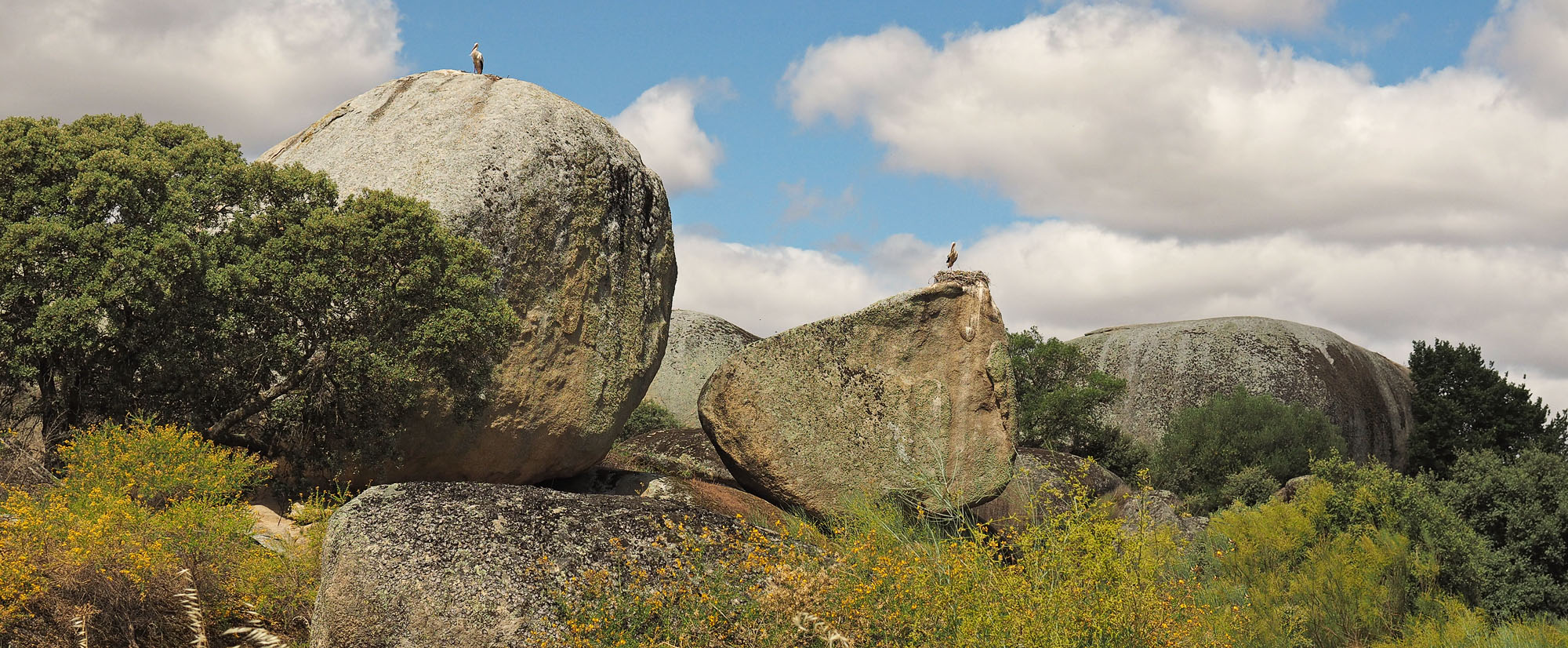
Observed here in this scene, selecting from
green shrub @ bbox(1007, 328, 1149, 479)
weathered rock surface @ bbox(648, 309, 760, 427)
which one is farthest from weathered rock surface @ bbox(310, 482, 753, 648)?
green shrub @ bbox(1007, 328, 1149, 479)

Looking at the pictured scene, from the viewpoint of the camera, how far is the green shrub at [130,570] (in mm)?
8570

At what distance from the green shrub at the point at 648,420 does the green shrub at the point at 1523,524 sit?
1897 cm

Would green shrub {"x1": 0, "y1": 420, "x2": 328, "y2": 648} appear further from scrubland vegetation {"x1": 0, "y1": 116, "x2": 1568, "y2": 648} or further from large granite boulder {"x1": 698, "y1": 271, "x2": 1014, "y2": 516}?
large granite boulder {"x1": 698, "y1": 271, "x2": 1014, "y2": 516}

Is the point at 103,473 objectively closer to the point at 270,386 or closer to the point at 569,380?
the point at 270,386

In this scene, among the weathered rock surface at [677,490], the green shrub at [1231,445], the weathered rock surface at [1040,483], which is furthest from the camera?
the green shrub at [1231,445]

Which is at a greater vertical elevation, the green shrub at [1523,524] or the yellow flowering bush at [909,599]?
the green shrub at [1523,524]

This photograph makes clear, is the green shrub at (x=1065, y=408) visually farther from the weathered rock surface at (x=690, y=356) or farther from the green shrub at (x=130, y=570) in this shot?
the green shrub at (x=130, y=570)

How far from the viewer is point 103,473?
36.4ft

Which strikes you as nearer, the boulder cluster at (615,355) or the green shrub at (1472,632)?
the green shrub at (1472,632)

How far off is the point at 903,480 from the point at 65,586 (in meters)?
10.1

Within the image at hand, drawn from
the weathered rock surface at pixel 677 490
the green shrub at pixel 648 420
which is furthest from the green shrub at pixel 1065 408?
the weathered rock surface at pixel 677 490

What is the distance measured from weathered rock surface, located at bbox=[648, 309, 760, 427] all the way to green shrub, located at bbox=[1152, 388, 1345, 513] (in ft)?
37.9

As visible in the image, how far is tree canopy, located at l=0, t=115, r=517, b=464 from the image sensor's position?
1302 centimetres

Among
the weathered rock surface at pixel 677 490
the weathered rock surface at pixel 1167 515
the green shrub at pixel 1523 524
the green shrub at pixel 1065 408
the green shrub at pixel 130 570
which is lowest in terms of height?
the green shrub at pixel 130 570
